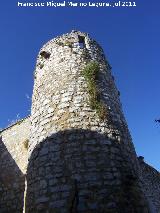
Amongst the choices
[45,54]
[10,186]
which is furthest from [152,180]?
[45,54]

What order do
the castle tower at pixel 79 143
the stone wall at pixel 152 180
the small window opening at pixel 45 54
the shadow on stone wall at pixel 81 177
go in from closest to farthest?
Result: the shadow on stone wall at pixel 81 177 → the castle tower at pixel 79 143 → the small window opening at pixel 45 54 → the stone wall at pixel 152 180

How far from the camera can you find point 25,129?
12.0 metres

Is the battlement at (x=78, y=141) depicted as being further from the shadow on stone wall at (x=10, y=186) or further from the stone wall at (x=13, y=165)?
the stone wall at (x=13, y=165)

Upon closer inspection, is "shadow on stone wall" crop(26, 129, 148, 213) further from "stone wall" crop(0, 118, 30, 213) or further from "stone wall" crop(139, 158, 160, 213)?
"stone wall" crop(139, 158, 160, 213)

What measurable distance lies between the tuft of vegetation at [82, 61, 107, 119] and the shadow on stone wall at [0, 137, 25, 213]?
4.55m

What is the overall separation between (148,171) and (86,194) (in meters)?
10.1

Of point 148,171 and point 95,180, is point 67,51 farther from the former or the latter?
point 148,171

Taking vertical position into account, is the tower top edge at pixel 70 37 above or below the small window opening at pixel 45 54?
above

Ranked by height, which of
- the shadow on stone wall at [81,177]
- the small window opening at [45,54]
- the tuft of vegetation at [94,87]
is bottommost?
the shadow on stone wall at [81,177]

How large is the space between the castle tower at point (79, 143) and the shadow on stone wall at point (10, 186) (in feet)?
10.6

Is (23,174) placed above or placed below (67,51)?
below

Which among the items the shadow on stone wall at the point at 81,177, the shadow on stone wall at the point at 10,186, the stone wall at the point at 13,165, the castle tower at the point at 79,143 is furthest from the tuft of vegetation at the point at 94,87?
the shadow on stone wall at the point at 10,186

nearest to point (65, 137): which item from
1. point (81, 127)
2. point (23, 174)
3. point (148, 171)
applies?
point (81, 127)

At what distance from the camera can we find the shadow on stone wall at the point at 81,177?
6242 millimetres
